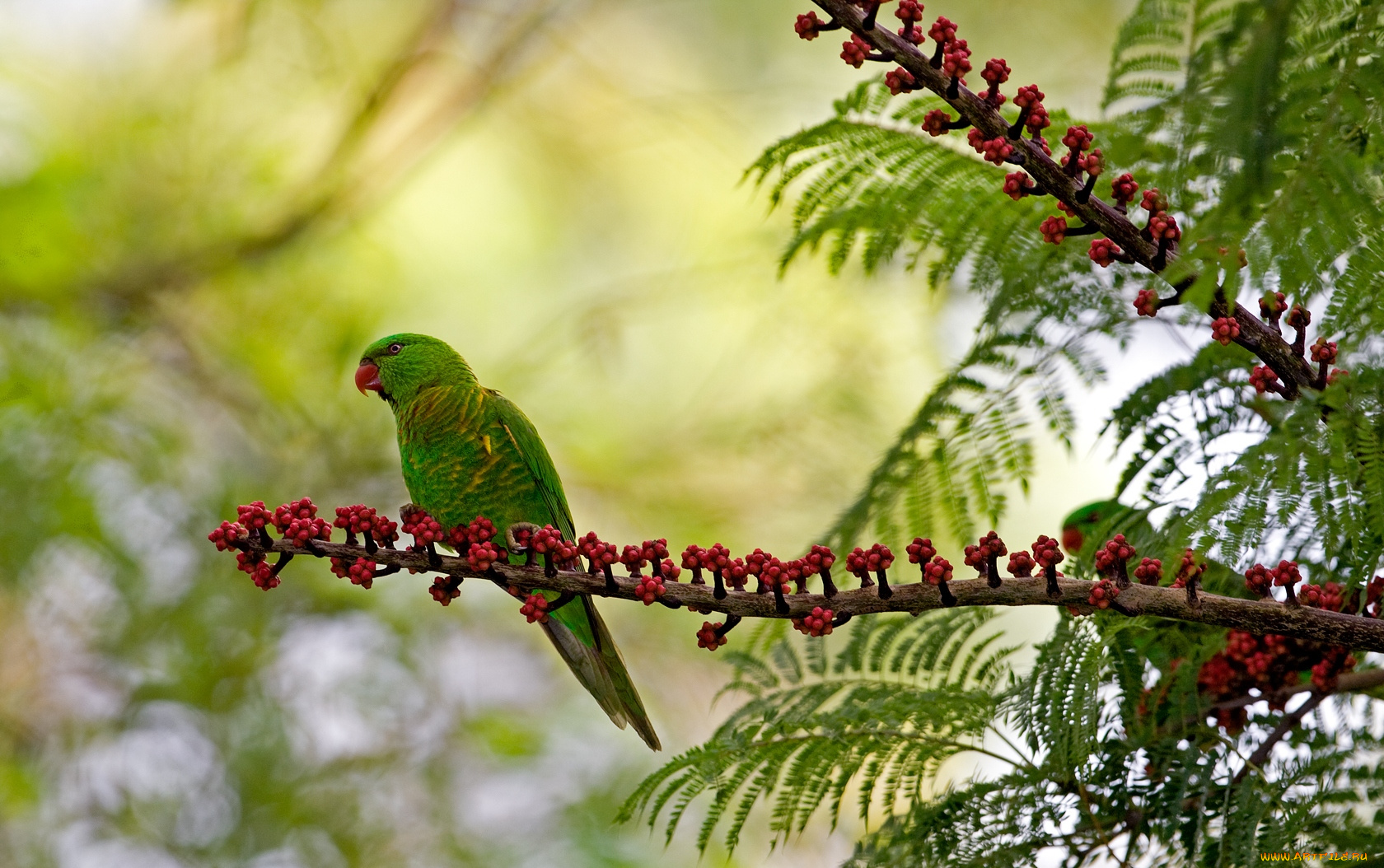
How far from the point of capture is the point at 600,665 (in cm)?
228

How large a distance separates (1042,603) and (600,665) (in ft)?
4.07

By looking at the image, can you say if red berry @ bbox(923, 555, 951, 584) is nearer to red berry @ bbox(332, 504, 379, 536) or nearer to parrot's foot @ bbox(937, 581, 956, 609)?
parrot's foot @ bbox(937, 581, 956, 609)

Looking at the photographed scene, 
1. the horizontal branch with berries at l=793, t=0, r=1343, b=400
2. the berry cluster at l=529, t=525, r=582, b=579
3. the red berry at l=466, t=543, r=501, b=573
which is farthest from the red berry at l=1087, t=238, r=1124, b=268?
the red berry at l=466, t=543, r=501, b=573

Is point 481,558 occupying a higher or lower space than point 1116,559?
higher

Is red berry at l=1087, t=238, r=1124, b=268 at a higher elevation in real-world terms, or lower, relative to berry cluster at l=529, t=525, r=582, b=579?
higher

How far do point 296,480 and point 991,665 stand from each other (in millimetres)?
4234

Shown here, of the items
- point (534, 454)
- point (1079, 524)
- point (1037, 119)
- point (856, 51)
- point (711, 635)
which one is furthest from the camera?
point (534, 454)

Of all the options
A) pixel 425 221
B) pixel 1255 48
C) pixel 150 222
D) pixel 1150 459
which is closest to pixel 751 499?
pixel 425 221

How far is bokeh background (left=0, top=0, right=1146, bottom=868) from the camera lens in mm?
5027

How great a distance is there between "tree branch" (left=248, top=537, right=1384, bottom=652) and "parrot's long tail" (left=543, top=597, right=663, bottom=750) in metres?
0.85

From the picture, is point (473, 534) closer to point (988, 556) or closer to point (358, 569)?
point (358, 569)

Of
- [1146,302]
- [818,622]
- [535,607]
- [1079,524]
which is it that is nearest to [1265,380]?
[1146,302]

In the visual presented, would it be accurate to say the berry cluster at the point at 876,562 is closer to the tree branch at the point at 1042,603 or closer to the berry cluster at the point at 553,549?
the tree branch at the point at 1042,603

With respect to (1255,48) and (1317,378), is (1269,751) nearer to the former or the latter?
(1317,378)
